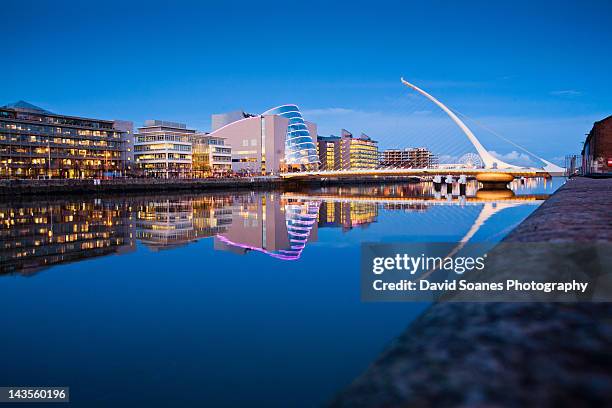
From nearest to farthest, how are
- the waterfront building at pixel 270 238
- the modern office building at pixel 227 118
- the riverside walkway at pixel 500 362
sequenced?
1. the riverside walkway at pixel 500 362
2. the waterfront building at pixel 270 238
3. the modern office building at pixel 227 118

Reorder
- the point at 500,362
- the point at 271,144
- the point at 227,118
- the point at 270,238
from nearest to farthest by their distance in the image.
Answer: the point at 500,362 < the point at 270,238 < the point at 271,144 < the point at 227,118

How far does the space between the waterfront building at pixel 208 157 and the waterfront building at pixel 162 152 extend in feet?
8.92

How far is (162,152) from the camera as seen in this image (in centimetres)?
8981

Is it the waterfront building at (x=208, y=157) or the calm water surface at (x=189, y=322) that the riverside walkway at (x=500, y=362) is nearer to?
the calm water surface at (x=189, y=322)

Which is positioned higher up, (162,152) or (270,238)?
(162,152)

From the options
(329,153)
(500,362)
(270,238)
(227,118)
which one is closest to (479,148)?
(270,238)

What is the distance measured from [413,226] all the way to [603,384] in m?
21.6

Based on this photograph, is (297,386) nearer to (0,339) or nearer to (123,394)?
(123,394)

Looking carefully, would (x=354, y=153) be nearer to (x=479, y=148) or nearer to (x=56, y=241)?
(x=479, y=148)

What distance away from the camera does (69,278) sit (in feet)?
33.3

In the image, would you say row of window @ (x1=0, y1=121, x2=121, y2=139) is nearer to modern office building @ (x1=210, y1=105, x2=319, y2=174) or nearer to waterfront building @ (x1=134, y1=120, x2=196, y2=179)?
waterfront building @ (x1=134, y1=120, x2=196, y2=179)

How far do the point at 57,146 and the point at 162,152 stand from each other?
1860 centimetres

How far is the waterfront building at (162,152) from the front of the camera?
89562 millimetres

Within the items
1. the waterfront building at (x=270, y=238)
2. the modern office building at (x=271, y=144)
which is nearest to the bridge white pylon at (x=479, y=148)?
the waterfront building at (x=270, y=238)
